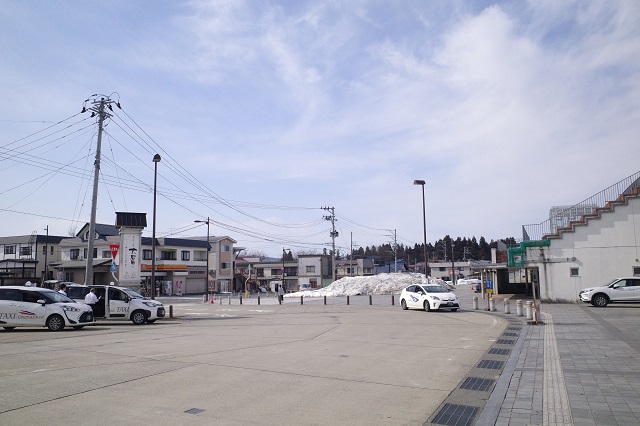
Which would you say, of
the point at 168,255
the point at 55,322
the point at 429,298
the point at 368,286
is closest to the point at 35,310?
the point at 55,322

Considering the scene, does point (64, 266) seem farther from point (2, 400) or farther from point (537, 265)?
point (2, 400)

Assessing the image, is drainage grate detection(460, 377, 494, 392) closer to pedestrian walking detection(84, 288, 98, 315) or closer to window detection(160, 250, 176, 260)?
pedestrian walking detection(84, 288, 98, 315)

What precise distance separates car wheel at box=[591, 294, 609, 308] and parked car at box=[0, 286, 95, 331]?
83.0 feet

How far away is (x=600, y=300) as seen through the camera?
26703 millimetres

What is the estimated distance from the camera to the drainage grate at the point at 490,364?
10455 millimetres

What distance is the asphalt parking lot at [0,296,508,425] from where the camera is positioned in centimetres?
682

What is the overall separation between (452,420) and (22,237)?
8187 cm

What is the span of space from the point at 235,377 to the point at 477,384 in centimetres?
440

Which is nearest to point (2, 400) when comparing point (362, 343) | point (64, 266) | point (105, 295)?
point (362, 343)

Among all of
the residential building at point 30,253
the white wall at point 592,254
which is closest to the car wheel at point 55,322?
the white wall at point 592,254

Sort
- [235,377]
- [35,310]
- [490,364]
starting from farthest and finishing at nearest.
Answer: [35,310]
[490,364]
[235,377]

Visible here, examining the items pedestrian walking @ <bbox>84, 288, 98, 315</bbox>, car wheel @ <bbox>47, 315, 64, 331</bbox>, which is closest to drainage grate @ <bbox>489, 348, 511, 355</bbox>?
car wheel @ <bbox>47, 315, 64, 331</bbox>

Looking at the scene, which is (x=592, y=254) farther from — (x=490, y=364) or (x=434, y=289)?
(x=490, y=364)

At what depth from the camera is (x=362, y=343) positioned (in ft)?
46.8
